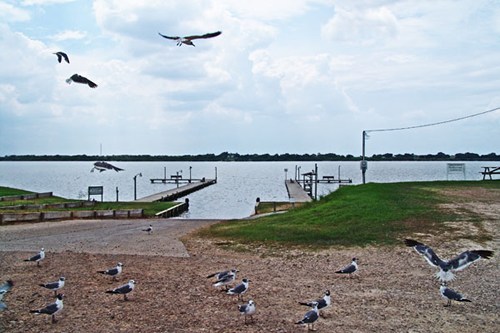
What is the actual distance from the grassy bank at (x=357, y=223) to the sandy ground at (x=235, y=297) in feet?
3.52

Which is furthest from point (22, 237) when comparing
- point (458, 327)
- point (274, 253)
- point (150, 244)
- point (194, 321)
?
point (458, 327)

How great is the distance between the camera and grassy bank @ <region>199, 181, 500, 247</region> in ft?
56.1

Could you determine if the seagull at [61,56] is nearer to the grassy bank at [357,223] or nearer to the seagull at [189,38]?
the seagull at [189,38]

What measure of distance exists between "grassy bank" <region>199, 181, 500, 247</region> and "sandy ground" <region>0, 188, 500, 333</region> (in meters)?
1.07

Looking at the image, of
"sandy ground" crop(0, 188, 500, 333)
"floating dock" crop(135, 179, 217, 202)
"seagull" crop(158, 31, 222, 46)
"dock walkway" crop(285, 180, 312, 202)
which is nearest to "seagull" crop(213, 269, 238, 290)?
"sandy ground" crop(0, 188, 500, 333)

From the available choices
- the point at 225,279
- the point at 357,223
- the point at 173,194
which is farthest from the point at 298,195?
the point at 225,279

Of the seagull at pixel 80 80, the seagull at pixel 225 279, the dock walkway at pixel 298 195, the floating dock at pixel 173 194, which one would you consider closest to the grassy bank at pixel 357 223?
the seagull at pixel 225 279

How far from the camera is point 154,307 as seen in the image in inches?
407

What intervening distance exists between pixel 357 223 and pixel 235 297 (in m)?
9.31

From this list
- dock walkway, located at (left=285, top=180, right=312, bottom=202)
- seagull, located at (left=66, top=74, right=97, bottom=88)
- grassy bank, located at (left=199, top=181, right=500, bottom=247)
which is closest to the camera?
seagull, located at (left=66, top=74, right=97, bottom=88)

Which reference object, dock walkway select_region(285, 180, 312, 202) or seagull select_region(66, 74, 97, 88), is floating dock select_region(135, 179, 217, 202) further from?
seagull select_region(66, 74, 97, 88)

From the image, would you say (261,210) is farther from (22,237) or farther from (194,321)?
(194,321)

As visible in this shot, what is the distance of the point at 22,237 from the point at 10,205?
416 inches

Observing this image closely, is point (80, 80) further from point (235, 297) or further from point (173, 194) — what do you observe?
point (173, 194)
